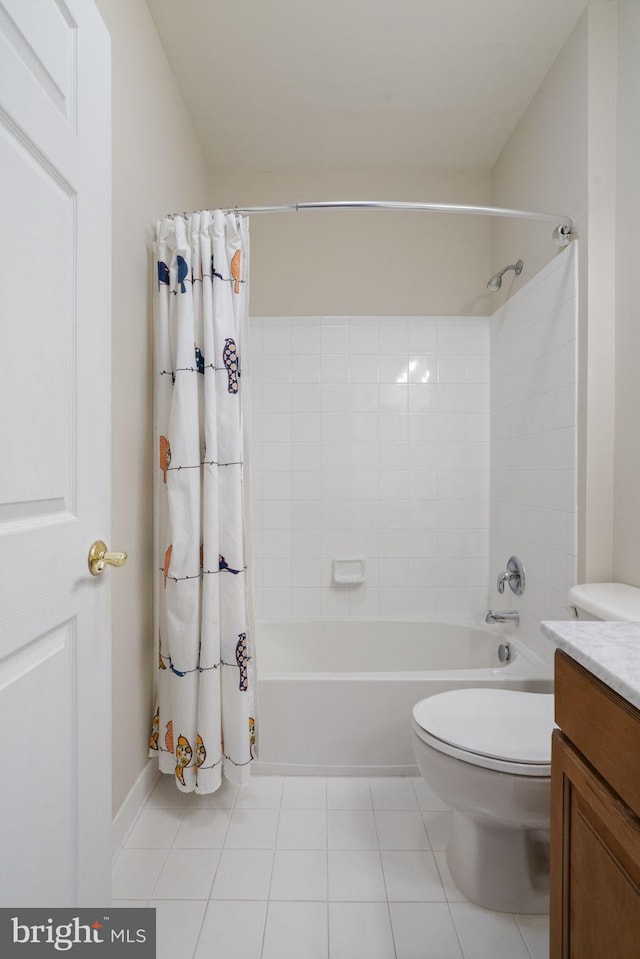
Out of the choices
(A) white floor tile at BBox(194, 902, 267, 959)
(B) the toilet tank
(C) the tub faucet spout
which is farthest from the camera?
A: (C) the tub faucet spout

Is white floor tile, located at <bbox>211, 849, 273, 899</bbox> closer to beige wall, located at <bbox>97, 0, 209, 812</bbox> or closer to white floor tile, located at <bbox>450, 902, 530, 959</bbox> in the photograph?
beige wall, located at <bbox>97, 0, 209, 812</bbox>

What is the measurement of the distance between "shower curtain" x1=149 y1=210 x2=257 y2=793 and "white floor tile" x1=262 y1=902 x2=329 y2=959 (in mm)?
415

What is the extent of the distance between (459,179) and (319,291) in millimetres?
908

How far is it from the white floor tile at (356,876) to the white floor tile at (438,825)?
7.5 inches

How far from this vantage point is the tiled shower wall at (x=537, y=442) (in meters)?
1.80

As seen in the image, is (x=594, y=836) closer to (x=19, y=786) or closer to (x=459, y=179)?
(x=19, y=786)

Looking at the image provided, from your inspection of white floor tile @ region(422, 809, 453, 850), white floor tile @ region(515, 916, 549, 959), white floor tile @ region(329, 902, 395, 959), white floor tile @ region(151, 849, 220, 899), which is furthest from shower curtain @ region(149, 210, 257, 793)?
white floor tile @ region(515, 916, 549, 959)

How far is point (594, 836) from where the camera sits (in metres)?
0.74

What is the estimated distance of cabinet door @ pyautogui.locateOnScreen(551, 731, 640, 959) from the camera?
25.8 inches

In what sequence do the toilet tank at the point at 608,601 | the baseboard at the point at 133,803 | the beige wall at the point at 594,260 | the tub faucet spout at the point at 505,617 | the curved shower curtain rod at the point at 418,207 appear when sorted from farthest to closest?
the tub faucet spout at the point at 505,617, the curved shower curtain rod at the point at 418,207, the beige wall at the point at 594,260, the baseboard at the point at 133,803, the toilet tank at the point at 608,601

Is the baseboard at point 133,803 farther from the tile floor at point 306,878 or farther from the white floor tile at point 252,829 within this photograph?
the white floor tile at point 252,829

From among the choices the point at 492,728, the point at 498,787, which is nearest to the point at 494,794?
the point at 498,787

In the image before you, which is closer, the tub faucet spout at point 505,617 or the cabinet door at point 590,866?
the cabinet door at point 590,866

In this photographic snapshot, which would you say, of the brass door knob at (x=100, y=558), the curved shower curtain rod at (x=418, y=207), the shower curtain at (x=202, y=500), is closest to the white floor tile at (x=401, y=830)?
the shower curtain at (x=202, y=500)
